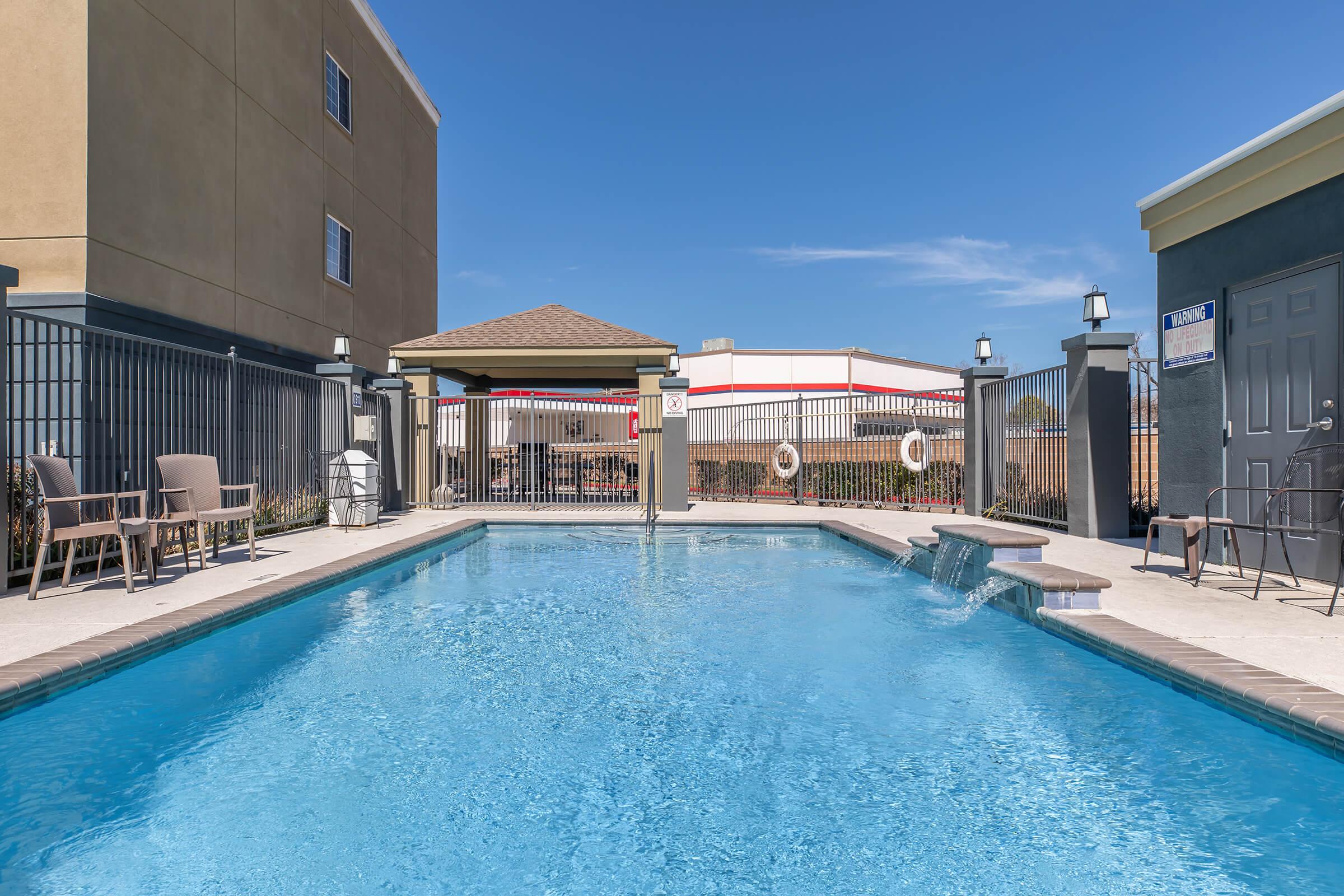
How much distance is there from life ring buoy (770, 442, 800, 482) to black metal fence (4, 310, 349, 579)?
857 centimetres

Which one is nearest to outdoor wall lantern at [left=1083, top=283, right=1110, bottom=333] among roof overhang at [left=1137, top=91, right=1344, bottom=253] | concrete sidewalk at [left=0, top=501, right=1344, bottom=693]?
roof overhang at [left=1137, top=91, right=1344, bottom=253]

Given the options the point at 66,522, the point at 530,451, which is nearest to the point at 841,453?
the point at 530,451

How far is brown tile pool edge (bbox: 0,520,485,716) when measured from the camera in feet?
10.8

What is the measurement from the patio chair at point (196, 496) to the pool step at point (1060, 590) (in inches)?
254

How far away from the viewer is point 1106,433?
843cm

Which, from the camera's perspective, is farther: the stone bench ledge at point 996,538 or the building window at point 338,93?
the building window at point 338,93

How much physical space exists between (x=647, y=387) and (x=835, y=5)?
1268 centimetres

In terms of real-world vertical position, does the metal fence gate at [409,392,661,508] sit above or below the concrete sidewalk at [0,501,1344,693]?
above

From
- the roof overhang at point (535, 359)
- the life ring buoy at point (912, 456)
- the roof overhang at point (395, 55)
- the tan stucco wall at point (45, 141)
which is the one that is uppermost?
the roof overhang at point (395, 55)

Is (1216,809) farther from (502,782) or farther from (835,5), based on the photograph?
(835,5)

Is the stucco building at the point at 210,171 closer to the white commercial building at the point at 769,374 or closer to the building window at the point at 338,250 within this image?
the building window at the point at 338,250

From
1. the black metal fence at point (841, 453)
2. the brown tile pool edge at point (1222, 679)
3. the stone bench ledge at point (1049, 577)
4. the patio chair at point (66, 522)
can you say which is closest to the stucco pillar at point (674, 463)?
the black metal fence at point (841, 453)

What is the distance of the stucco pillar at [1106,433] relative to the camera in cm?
843

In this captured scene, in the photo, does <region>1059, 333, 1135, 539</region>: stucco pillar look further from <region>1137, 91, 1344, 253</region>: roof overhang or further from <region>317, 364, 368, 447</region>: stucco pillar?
<region>317, 364, 368, 447</region>: stucco pillar
